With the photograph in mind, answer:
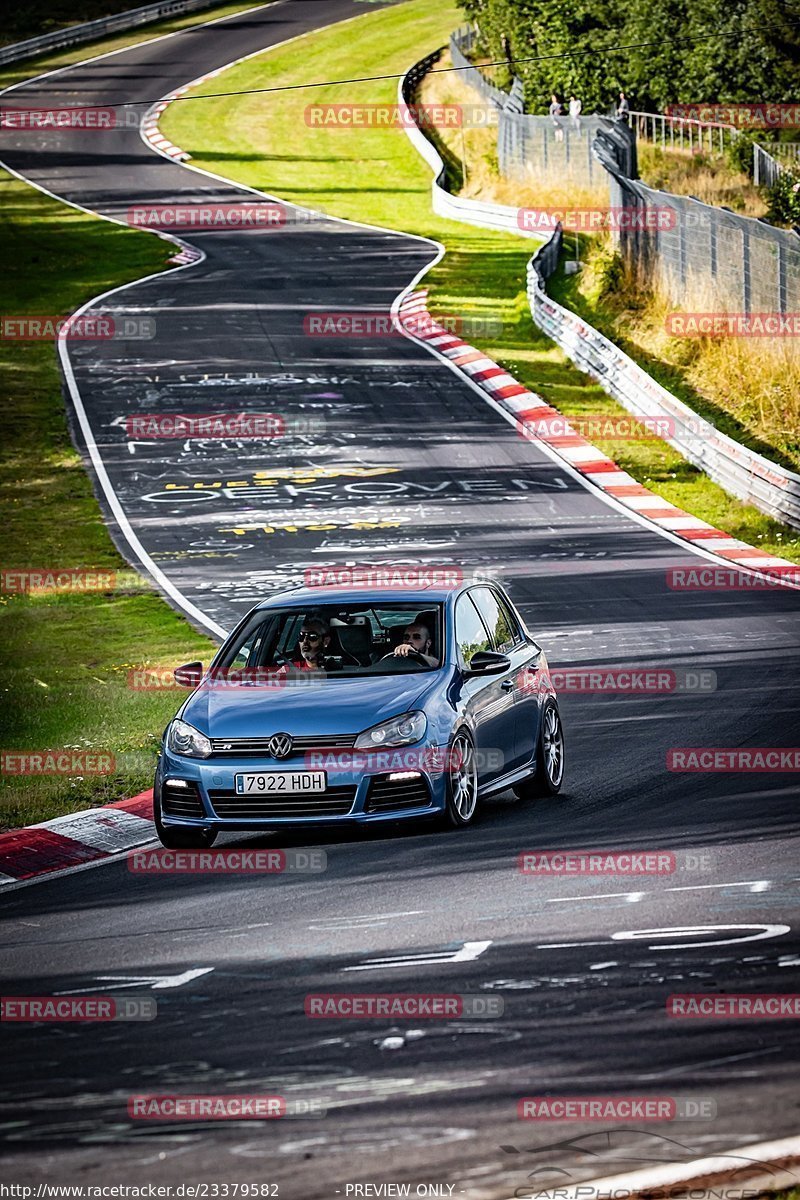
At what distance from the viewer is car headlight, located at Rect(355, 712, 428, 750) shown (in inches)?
422

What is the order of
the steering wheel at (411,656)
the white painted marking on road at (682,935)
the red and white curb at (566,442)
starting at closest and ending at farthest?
1. the white painted marking on road at (682,935)
2. the steering wheel at (411,656)
3. the red and white curb at (566,442)

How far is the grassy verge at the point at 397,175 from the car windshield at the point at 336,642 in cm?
1115

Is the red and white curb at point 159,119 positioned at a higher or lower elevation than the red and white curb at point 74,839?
higher

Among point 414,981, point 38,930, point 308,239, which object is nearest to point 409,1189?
point 414,981

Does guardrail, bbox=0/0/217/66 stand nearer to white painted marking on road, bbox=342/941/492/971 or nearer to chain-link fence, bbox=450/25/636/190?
chain-link fence, bbox=450/25/636/190

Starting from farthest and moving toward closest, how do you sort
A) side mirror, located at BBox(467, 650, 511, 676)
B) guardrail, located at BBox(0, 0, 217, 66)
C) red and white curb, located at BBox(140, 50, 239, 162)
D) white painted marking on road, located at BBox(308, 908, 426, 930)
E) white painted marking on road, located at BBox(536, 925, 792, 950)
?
guardrail, located at BBox(0, 0, 217, 66), red and white curb, located at BBox(140, 50, 239, 162), side mirror, located at BBox(467, 650, 511, 676), white painted marking on road, located at BBox(308, 908, 426, 930), white painted marking on road, located at BBox(536, 925, 792, 950)

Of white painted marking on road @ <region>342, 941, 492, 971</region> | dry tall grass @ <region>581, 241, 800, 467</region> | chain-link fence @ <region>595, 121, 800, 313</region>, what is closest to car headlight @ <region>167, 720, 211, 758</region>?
white painted marking on road @ <region>342, 941, 492, 971</region>

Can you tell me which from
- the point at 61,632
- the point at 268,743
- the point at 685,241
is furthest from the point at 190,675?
the point at 685,241

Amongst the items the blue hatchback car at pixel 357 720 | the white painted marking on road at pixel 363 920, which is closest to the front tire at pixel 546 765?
the blue hatchback car at pixel 357 720

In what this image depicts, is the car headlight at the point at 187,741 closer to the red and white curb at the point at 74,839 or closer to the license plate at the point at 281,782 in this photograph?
the license plate at the point at 281,782

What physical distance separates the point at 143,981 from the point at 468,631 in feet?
15.0

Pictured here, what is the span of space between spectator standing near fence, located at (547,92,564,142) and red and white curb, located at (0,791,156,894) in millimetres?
41356

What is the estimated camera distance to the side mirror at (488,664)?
11469 millimetres

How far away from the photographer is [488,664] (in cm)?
1151
